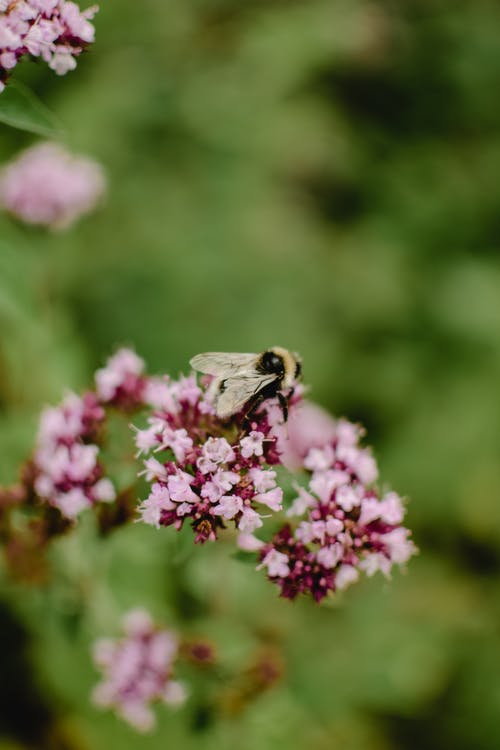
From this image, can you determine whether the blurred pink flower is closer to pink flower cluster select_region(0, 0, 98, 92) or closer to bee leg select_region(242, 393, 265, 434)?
bee leg select_region(242, 393, 265, 434)

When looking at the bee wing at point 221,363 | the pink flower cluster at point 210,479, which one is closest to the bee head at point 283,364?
the bee wing at point 221,363

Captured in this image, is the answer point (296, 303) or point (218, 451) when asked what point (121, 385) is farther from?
point (296, 303)

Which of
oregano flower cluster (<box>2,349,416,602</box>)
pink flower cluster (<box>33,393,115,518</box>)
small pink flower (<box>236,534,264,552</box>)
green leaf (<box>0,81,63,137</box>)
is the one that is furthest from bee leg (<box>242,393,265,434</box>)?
green leaf (<box>0,81,63,137</box>)

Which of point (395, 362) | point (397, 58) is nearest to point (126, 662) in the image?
point (395, 362)

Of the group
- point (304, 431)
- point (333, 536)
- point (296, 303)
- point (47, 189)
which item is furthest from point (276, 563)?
point (296, 303)

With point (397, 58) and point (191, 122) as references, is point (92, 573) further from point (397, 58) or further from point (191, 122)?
point (397, 58)

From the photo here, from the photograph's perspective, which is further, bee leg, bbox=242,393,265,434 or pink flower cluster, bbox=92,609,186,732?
pink flower cluster, bbox=92,609,186,732

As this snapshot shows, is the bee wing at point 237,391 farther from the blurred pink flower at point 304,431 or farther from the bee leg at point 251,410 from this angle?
the blurred pink flower at point 304,431
